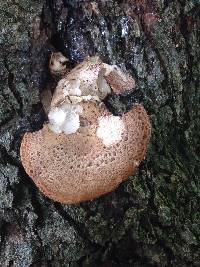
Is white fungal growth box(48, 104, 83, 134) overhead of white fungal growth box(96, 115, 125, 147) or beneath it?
overhead

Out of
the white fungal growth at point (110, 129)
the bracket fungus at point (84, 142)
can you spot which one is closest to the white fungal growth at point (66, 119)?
the bracket fungus at point (84, 142)

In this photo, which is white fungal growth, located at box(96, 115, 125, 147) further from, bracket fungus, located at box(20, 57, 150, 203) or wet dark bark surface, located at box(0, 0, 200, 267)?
wet dark bark surface, located at box(0, 0, 200, 267)

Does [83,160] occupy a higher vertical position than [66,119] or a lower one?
lower

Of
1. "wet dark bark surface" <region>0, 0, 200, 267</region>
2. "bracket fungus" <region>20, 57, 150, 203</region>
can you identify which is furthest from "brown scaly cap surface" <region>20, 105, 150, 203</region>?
"wet dark bark surface" <region>0, 0, 200, 267</region>

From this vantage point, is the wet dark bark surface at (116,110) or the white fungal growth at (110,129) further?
the wet dark bark surface at (116,110)

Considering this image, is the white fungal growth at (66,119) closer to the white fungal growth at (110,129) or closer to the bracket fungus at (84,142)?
the bracket fungus at (84,142)

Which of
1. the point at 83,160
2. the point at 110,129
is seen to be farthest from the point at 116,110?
the point at 83,160

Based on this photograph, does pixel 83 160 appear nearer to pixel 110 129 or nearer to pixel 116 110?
pixel 110 129
